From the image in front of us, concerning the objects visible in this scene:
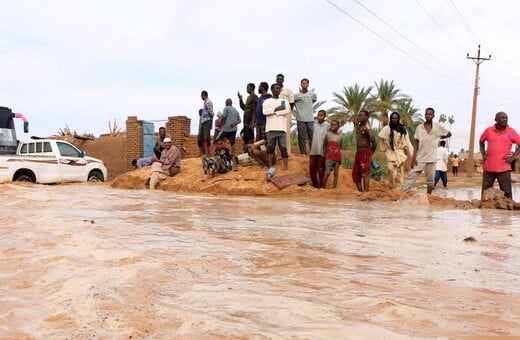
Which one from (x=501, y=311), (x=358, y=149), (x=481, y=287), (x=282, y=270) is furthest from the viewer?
(x=358, y=149)

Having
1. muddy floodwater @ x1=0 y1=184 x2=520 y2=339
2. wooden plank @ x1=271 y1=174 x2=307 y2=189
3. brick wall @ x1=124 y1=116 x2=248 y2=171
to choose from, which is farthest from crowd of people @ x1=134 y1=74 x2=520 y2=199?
brick wall @ x1=124 y1=116 x2=248 y2=171

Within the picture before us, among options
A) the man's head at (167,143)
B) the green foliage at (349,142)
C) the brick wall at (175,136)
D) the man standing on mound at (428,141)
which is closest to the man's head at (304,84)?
the man standing on mound at (428,141)

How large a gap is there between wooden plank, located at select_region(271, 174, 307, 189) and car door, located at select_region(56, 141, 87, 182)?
6818 millimetres

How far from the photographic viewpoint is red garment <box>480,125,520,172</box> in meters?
7.28

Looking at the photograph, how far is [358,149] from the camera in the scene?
8.85 metres

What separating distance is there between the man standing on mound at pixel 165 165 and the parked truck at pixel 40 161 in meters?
3.29

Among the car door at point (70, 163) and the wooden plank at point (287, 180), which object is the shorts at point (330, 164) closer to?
the wooden plank at point (287, 180)

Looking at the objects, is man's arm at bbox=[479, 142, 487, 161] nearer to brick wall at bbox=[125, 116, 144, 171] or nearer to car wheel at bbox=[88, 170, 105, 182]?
car wheel at bbox=[88, 170, 105, 182]

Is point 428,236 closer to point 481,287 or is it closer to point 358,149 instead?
point 481,287

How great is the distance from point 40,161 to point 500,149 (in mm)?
10863

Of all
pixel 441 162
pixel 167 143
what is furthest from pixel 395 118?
pixel 441 162

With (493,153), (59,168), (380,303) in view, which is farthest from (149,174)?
(380,303)

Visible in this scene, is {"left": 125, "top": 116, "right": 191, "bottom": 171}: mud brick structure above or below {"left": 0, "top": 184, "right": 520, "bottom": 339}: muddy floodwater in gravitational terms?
above

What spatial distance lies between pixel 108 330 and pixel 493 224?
465 cm
